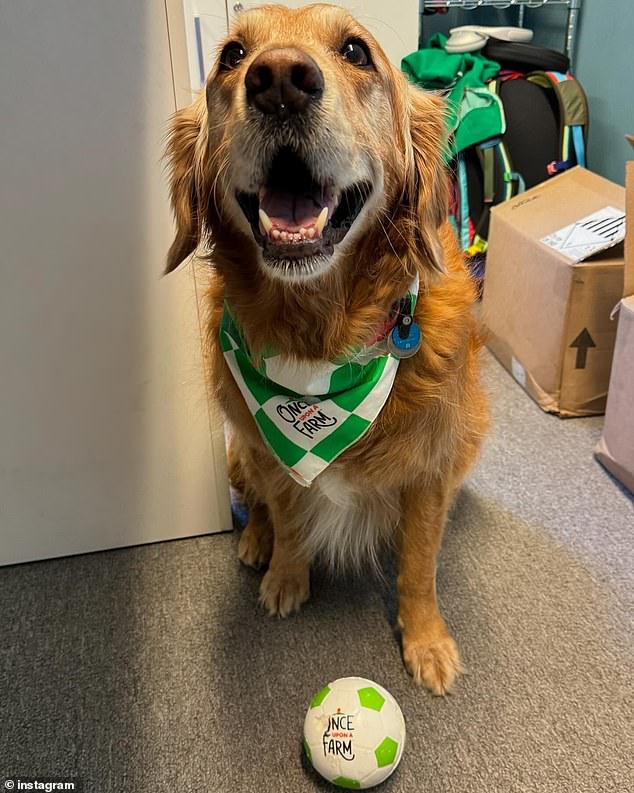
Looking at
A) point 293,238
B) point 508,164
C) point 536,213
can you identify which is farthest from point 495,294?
point 293,238

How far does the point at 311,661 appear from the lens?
1308 millimetres

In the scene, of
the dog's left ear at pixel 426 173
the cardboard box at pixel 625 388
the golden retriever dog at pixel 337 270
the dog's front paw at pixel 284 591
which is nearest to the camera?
the golden retriever dog at pixel 337 270

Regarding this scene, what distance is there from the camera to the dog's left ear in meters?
1.08

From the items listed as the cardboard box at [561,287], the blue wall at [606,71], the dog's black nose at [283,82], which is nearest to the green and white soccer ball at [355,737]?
the dog's black nose at [283,82]

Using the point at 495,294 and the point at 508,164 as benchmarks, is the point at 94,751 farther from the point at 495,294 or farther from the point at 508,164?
the point at 508,164

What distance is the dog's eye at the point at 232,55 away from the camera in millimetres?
1032

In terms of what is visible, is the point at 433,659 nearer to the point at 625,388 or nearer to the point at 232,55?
the point at 625,388

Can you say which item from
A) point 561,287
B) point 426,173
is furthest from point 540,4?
point 426,173

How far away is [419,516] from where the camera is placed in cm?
127

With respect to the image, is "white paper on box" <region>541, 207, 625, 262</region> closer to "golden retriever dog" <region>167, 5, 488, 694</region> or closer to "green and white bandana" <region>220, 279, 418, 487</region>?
"golden retriever dog" <region>167, 5, 488, 694</region>

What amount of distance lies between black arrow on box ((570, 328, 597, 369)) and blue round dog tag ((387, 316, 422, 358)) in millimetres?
960

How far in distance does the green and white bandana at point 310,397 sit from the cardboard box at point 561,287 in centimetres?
→ 92

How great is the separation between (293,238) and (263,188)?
94 mm

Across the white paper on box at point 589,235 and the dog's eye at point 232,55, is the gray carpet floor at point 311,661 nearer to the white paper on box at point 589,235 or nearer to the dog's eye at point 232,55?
the white paper on box at point 589,235
